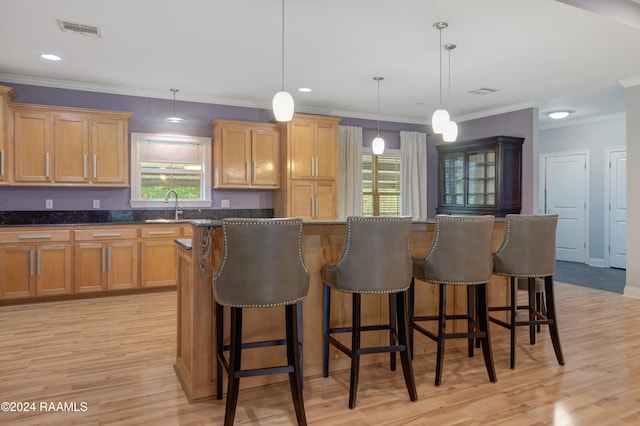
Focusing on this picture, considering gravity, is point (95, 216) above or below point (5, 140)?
below

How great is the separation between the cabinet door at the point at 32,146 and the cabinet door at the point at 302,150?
9.83ft

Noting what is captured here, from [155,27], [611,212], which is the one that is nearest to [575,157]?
[611,212]

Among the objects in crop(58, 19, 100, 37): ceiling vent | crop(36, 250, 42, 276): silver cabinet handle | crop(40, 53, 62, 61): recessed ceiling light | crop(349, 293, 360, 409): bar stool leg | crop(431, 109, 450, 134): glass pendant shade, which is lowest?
crop(349, 293, 360, 409): bar stool leg

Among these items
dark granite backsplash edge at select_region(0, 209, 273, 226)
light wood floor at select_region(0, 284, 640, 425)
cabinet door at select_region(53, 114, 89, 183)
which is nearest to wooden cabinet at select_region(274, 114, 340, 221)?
dark granite backsplash edge at select_region(0, 209, 273, 226)

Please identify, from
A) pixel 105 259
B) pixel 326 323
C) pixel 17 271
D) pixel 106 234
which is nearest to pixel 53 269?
pixel 17 271

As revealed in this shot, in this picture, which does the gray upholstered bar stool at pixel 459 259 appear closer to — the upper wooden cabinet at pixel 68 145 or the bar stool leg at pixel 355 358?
the bar stool leg at pixel 355 358

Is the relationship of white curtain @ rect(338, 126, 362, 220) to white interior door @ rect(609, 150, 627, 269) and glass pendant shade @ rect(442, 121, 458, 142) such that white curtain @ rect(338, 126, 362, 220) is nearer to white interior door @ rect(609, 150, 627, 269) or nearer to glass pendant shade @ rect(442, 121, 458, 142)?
glass pendant shade @ rect(442, 121, 458, 142)

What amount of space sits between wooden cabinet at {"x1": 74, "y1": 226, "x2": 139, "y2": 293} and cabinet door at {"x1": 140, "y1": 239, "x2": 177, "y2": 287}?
9 cm

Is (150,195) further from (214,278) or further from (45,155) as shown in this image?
(214,278)

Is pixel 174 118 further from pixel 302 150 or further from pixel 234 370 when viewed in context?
pixel 234 370

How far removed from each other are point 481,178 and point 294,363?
5.39 metres

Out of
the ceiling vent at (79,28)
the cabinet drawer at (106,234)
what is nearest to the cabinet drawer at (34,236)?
the cabinet drawer at (106,234)

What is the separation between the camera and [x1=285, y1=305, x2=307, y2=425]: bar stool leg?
2242 millimetres

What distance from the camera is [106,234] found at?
512 centimetres
